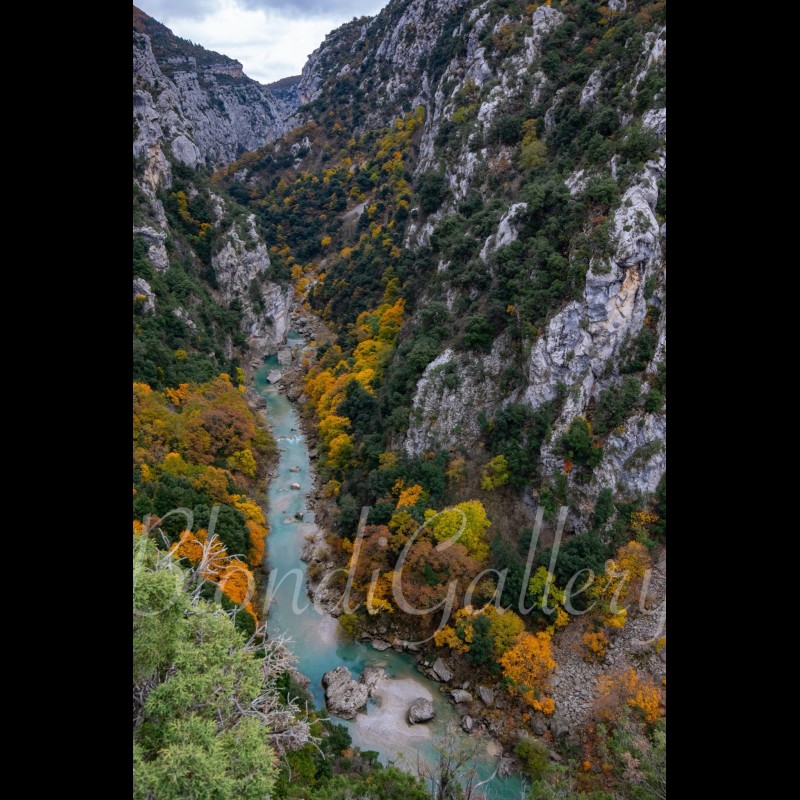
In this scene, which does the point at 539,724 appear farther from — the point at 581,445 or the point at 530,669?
the point at 581,445

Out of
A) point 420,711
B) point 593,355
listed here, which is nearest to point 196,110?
→ point 593,355

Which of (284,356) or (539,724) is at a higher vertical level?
(284,356)

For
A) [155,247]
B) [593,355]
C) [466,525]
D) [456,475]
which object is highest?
[155,247]

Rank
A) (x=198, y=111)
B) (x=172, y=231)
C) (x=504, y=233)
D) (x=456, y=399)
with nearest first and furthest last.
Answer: (x=456, y=399), (x=504, y=233), (x=172, y=231), (x=198, y=111)

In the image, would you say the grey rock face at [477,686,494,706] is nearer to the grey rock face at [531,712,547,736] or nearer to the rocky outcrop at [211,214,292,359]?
the grey rock face at [531,712,547,736]

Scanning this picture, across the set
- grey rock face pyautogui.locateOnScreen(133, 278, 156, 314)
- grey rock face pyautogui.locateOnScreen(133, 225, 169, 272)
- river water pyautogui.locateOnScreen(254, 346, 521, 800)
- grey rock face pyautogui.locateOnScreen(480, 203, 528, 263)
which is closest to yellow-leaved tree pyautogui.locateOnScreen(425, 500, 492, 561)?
river water pyautogui.locateOnScreen(254, 346, 521, 800)
